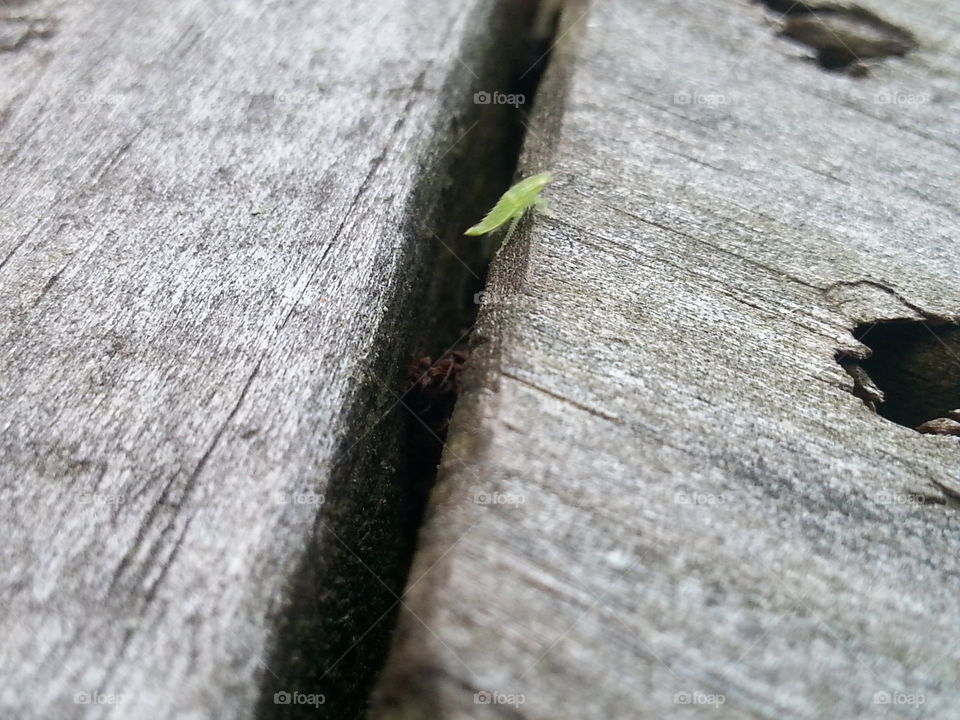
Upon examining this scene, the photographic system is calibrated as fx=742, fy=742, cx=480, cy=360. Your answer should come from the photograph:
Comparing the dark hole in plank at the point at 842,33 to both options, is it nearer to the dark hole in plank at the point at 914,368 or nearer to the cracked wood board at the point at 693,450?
the cracked wood board at the point at 693,450

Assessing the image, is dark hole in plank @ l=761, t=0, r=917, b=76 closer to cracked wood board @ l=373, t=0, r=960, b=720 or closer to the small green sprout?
cracked wood board @ l=373, t=0, r=960, b=720

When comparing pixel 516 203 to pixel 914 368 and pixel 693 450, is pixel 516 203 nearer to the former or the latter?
pixel 693 450

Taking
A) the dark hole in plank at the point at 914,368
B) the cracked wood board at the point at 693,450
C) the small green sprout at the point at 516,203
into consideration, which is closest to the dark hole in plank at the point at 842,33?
the cracked wood board at the point at 693,450

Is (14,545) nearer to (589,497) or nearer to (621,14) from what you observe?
(589,497)

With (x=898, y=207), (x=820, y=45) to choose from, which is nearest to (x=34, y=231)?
(x=898, y=207)

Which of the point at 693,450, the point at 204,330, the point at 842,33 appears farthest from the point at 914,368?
the point at 204,330

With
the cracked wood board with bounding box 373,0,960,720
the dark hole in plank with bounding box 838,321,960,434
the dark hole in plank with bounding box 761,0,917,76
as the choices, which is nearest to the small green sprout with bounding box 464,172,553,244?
the cracked wood board with bounding box 373,0,960,720

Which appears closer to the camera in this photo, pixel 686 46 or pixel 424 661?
pixel 424 661
